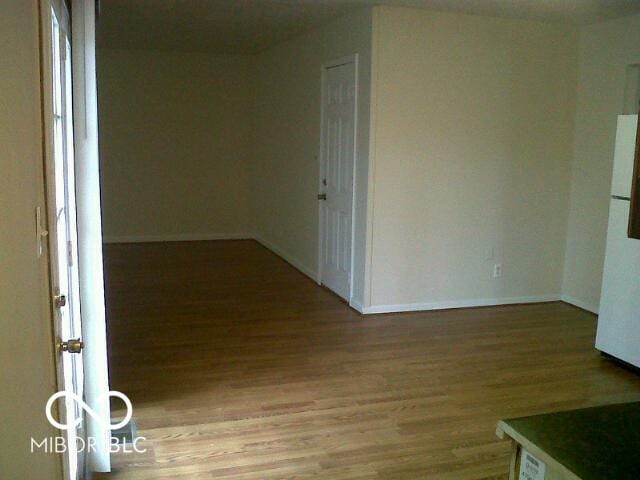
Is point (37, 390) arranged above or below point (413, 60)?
below

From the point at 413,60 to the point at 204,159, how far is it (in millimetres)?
4102

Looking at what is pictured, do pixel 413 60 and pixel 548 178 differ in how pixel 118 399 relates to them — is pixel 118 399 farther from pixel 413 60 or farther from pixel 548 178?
pixel 548 178

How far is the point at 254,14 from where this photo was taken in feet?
17.4

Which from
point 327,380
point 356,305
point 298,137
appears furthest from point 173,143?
point 327,380

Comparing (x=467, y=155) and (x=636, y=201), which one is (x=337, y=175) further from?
(x=636, y=201)

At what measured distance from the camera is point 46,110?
151 centimetres

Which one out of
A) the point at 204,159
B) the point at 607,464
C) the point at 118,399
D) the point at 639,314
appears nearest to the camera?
the point at 607,464

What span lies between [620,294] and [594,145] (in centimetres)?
174

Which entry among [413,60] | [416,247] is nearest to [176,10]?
[413,60]

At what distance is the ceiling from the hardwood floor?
7.99 feet

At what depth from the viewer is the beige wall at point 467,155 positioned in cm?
500

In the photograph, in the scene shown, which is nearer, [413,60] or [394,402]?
[394,402]

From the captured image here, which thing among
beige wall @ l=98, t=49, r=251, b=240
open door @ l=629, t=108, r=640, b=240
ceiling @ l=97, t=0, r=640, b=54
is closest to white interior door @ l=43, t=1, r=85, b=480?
open door @ l=629, t=108, r=640, b=240

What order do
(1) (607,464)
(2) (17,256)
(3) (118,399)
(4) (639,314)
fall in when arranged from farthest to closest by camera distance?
(4) (639,314) < (3) (118,399) < (2) (17,256) < (1) (607,464)
